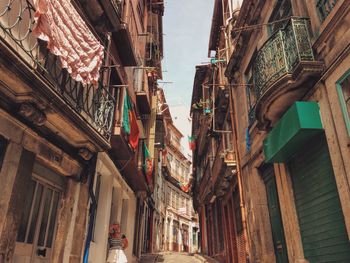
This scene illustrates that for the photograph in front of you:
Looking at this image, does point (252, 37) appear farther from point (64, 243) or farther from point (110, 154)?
point (64, 243)

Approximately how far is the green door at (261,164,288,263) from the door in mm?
5500

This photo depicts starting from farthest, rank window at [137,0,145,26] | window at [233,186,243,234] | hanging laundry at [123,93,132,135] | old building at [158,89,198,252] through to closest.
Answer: old building at [158,89,198,252], window at [137,0,145,26], window at [233,186,243,234], hanging laundry at [123,93,132,135]

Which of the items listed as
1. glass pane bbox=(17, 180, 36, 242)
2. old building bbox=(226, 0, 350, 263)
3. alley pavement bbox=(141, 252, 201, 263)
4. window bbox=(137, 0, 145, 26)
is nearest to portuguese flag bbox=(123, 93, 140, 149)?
glass pane bbox=(17, 180, 36, 242)

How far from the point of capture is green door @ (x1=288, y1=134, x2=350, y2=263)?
5.41 m

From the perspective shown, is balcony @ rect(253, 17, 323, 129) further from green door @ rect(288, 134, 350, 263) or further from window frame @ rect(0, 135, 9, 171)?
window frame @ rect(0, 135, 9, 171)

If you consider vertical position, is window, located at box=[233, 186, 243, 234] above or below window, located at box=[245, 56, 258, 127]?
below

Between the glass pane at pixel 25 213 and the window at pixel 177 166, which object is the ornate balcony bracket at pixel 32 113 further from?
the window at pixel 177 166

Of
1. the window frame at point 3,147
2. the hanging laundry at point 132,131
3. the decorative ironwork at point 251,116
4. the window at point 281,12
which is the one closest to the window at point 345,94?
the window at point 281,12

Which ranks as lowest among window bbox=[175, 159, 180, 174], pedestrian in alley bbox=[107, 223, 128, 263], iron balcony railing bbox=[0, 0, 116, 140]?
pedestrian in alley bbox=[107, 223, 128, 263]

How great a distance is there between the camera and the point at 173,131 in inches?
1667

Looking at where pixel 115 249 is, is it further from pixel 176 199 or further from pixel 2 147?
pixel 176 199

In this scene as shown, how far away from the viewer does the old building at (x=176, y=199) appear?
116ft

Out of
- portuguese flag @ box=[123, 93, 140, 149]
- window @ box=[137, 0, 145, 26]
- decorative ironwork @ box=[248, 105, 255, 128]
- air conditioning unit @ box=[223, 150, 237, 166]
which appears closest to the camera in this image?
portuguese flag @ box=[123, 93, 140, 149]

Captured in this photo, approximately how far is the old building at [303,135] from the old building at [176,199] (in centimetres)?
2412
